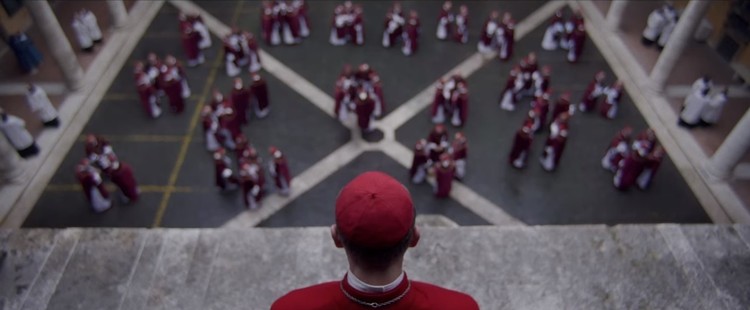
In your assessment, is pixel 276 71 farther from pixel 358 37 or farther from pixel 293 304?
pixel 293 304

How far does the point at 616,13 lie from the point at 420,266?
36.7 feet

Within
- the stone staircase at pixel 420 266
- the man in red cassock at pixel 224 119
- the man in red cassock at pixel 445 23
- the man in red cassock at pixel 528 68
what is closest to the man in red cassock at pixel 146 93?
the man in red cassock at pixel 224 119

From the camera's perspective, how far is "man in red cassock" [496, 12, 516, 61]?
500 inches

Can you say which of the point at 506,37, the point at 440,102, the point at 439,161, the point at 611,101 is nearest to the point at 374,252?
Result: the point at 439,161

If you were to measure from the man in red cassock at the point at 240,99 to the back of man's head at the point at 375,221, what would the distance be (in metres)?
8.67

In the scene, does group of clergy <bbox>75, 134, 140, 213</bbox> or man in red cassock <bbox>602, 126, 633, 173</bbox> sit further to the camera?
man in red cassock <bbox>602, 126, 633, 173</bbox>

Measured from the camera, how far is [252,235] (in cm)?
570

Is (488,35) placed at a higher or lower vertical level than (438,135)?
lower

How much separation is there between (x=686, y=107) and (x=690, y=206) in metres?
2.33

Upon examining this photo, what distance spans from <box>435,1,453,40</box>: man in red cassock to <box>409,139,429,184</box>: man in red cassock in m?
5.17

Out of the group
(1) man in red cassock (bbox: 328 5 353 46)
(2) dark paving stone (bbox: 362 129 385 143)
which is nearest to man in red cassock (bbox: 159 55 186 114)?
(2) dark paving stone (bbox: 362 129 385 143)

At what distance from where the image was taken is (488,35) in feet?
43.1

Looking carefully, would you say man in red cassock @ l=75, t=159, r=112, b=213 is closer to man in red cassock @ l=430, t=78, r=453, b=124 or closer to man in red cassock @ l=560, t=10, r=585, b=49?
man in red cassock @ l=430, t=78, r=453, b=124

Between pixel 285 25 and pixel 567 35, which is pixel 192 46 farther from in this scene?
pixel 567 35
